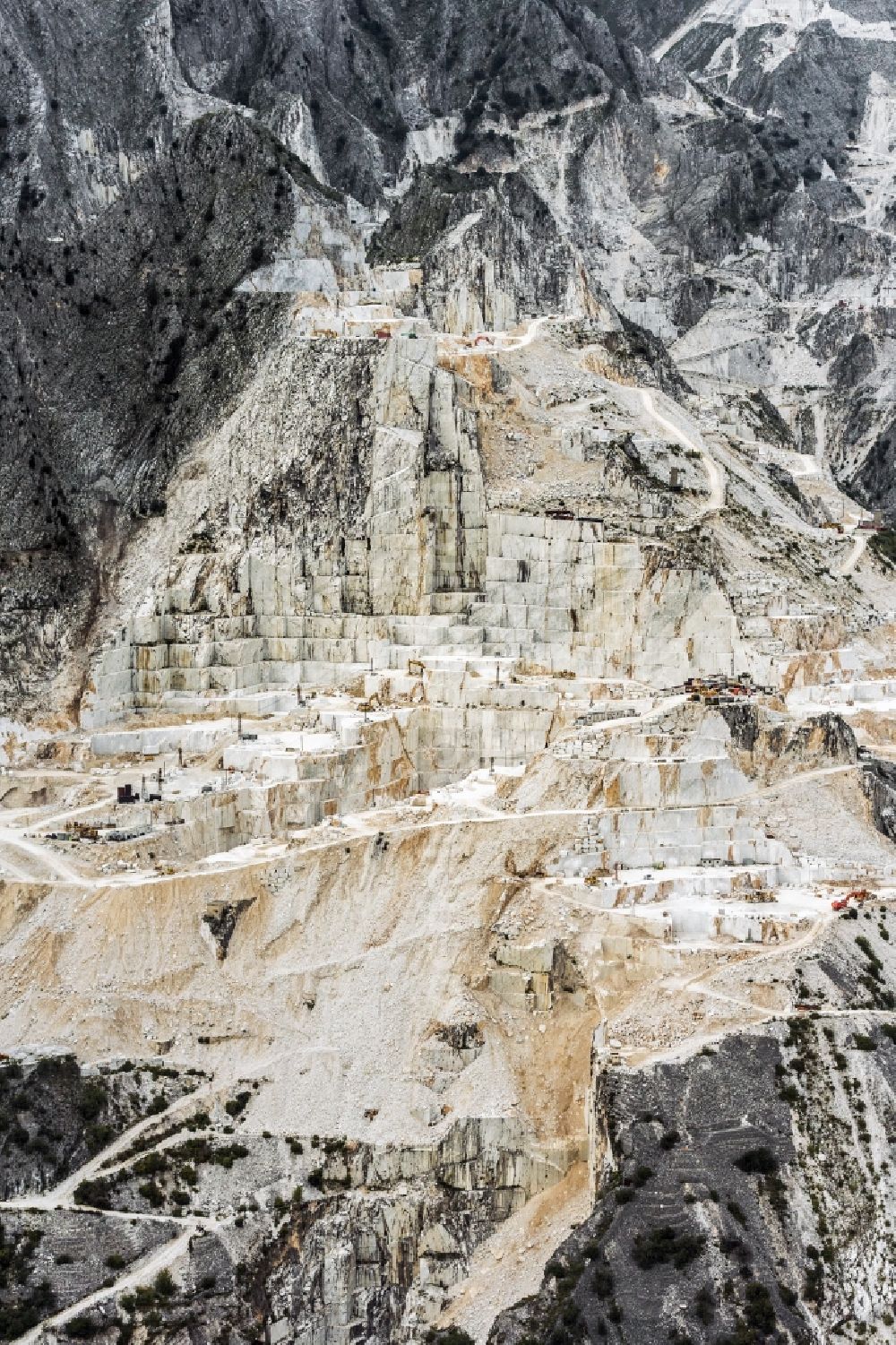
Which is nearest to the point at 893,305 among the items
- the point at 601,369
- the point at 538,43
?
the point at 538,43

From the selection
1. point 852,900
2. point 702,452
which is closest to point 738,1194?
point 852,900

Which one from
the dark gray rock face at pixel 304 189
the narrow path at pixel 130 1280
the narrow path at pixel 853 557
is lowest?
the narrow path at pixel 130 1280

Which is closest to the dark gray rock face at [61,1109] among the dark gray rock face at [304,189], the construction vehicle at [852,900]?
the construction vehicle at [852,900]

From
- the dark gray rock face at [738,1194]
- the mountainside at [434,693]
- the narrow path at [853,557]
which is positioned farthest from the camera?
the narrow path at [853,557]

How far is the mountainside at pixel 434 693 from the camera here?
203 feet

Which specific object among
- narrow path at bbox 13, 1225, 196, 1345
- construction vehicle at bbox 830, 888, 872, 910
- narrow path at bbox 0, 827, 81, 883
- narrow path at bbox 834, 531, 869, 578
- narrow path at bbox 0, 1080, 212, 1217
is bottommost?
narrow path at bbox 13, 1225, 196, 1345

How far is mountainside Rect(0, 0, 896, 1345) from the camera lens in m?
61.9

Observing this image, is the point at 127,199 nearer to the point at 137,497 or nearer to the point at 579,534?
the point at 137,497

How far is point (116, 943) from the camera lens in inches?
2830

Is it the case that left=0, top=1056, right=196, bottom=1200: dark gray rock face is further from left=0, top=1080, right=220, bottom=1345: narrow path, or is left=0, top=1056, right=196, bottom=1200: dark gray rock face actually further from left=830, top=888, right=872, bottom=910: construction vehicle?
left=830, top=888, right=872, bottom=910: construction vehicle

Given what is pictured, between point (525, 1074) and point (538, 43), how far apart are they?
104841mm

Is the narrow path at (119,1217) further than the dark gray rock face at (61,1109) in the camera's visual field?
No

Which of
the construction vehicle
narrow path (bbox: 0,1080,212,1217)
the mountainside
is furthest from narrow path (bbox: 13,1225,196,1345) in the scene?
the construction vehicle

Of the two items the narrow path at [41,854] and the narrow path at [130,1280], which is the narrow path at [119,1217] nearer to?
the narrow path at [130,1280]
